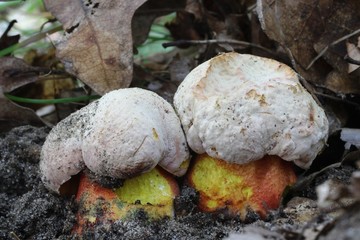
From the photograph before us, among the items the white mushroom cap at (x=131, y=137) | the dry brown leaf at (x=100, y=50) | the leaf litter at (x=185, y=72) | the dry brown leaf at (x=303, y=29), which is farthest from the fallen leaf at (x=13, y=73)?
the dry brown leaf at (x=303, y=29)

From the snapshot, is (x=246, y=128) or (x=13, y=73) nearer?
(x=246, y=128)

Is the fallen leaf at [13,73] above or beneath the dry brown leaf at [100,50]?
beneath

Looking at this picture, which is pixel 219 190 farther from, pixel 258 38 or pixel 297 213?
pixel 258 38

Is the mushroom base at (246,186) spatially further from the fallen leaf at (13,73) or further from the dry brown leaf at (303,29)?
the fallen leaf at (13,73)

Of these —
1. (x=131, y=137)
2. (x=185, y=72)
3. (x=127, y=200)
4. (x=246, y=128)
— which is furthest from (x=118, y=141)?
(x=185, y=72)

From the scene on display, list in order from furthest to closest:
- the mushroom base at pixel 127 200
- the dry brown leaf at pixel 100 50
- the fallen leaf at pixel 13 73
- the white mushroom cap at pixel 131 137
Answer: the fallen leaf at pixel 13 73
the dry brown leaf at pixel 100 50
the mushroom base at pixel 127 200
the white mushroom cap at pixel 131 137

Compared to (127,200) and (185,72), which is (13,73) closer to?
(185,72)

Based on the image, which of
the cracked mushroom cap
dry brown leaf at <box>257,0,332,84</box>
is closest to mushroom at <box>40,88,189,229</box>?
the cracked mushroom cap
